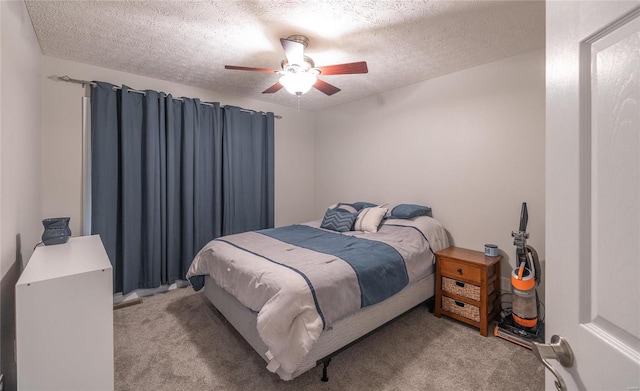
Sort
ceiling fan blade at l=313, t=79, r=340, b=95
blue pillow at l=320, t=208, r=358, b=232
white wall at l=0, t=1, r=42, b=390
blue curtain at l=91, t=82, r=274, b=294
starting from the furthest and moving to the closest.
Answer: blue pillow at l=320, t=208, r=358, b=232 → blue curtain at l=91, t=82, r=274, b=294 → ceiling fan blade at l=313, t=79, r=340, b=95 → white wall at l=0, t=1, r=42, b=390

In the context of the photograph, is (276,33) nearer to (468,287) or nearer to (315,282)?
(315,282)

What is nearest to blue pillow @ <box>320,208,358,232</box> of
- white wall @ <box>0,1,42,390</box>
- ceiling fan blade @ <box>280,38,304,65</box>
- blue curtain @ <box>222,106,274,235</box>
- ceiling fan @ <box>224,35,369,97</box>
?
blue curtain @ <box>222,106,274,235</box>

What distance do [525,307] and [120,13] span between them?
3.78 meters

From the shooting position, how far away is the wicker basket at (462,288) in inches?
90.2

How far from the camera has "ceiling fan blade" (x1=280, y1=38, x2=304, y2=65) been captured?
74.8 inches

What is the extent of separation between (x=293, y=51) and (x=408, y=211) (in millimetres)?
2026

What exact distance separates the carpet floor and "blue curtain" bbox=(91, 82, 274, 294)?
2.51 ft

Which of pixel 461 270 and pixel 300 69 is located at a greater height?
pixel 300 69

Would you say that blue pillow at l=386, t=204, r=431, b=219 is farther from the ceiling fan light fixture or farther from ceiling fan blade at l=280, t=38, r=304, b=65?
ceiling fan blade at l=280, t=38, r=304, b=65

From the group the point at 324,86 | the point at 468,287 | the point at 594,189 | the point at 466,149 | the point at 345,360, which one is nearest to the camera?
the point at 594,189

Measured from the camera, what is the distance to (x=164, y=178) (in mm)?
3045

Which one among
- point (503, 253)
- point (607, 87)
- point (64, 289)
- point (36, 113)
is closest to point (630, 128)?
point (607, 87)

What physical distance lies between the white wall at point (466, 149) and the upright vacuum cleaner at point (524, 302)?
33cm

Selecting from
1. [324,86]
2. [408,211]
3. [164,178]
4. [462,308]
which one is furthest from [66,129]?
[462,308]
